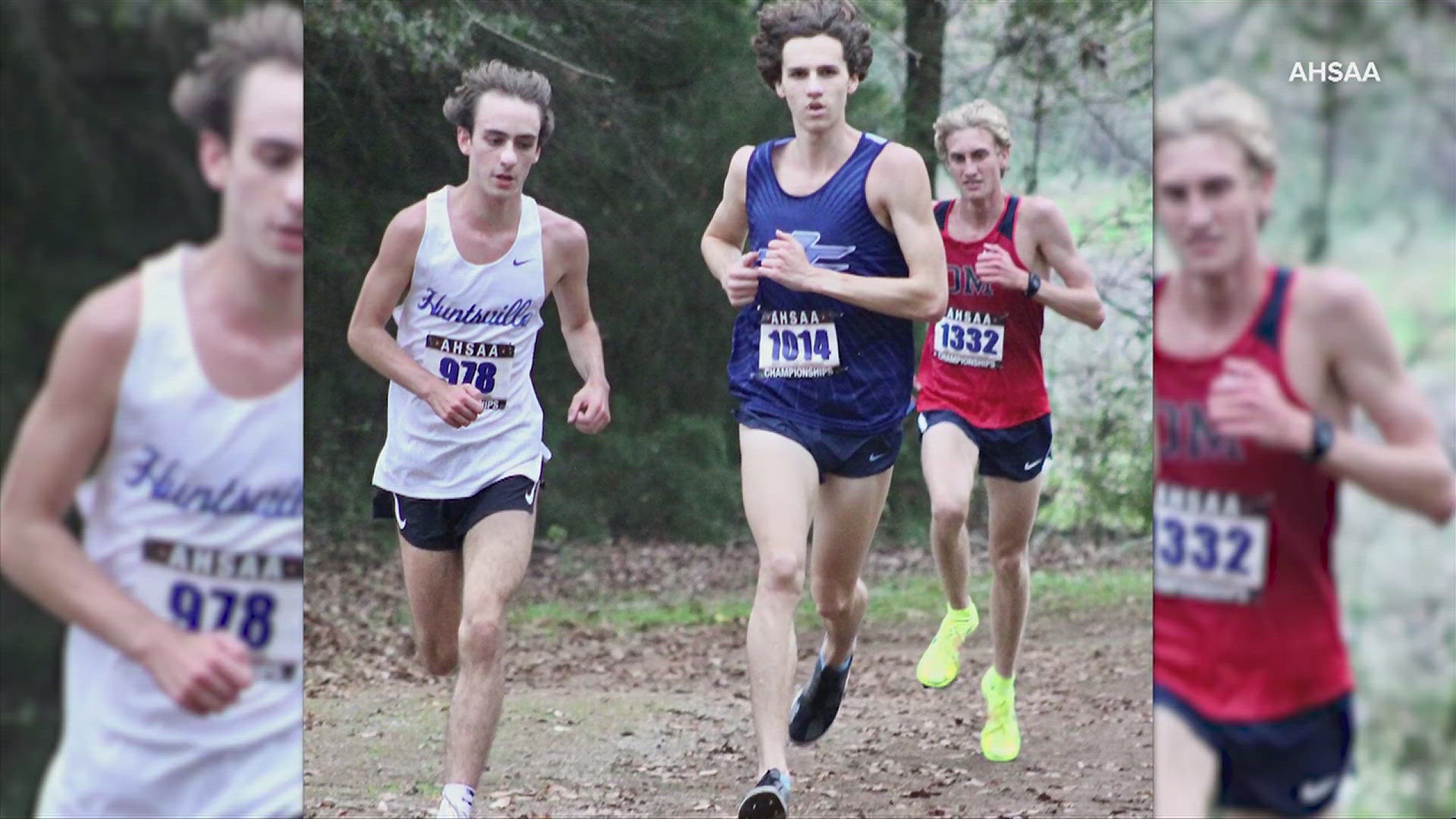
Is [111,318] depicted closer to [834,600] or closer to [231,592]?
[231,592]

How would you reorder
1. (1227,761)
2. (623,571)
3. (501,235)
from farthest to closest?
(623,571) < (501,235) < (1227,761)

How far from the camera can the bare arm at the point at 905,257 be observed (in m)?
4.54

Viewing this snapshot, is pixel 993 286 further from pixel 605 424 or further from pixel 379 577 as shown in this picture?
pixel 379 577

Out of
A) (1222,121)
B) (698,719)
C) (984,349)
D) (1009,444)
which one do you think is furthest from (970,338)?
(698,719)

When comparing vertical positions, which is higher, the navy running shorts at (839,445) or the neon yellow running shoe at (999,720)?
the navy running shorts at (839,445)

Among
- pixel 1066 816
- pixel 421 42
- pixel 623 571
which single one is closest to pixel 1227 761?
pixel 1066 816

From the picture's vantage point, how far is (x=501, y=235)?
4.76 meters

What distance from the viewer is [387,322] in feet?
15.8

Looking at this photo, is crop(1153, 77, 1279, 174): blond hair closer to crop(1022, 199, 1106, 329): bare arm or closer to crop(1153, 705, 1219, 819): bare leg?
crop(1022, 199, 1106, 329): bare arm

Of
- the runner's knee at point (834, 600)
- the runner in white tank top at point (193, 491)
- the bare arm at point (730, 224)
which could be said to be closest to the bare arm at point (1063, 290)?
the bare arm at point (730, 224)

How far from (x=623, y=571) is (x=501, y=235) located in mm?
1012

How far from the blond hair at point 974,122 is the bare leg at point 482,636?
149 cm

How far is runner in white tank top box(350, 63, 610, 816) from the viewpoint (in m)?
4.69

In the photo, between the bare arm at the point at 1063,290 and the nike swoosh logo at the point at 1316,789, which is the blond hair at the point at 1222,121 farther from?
the nike swoosh logo at the point at 1316,789
